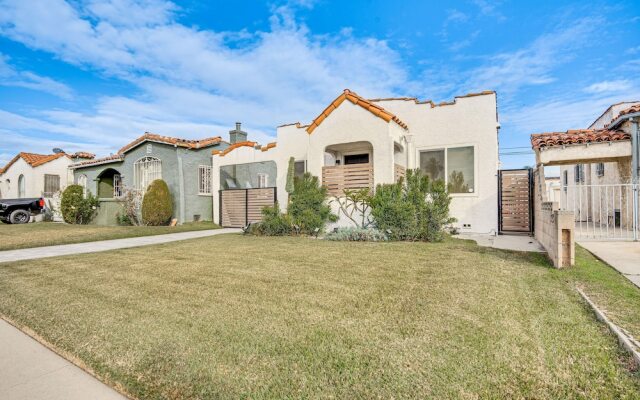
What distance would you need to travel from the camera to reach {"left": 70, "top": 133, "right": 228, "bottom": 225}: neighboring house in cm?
1788

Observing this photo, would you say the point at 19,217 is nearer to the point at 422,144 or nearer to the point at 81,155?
the point at 81,155

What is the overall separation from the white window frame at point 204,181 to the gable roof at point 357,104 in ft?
26.4

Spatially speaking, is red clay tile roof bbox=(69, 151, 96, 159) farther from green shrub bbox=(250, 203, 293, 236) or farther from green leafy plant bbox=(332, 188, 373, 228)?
green leafy plant bbox=(332, 188, 373, 228)

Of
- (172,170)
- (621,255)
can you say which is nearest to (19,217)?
(172,170)

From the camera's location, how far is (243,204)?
680 inches

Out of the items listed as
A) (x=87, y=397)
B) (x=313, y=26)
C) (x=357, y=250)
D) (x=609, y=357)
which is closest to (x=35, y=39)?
(x=313, y=26)

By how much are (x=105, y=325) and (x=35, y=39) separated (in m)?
15.8

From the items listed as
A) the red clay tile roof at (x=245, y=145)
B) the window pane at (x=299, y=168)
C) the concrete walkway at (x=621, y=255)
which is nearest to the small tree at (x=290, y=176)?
the window pane at (x=299, y=168)

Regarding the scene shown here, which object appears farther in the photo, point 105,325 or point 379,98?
point 379,98

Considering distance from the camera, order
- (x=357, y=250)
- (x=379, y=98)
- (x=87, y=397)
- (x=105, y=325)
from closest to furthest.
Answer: (x=87, y=397) → (x=105, y=325) → (x=357, y=250) → (x=379, y=98)

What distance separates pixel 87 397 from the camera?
2426mm

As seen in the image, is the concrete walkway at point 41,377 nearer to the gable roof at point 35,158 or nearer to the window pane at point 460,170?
the window pane at point 460,170

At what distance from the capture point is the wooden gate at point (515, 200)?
12.0 metres

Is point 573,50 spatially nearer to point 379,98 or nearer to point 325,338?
point 379,98
